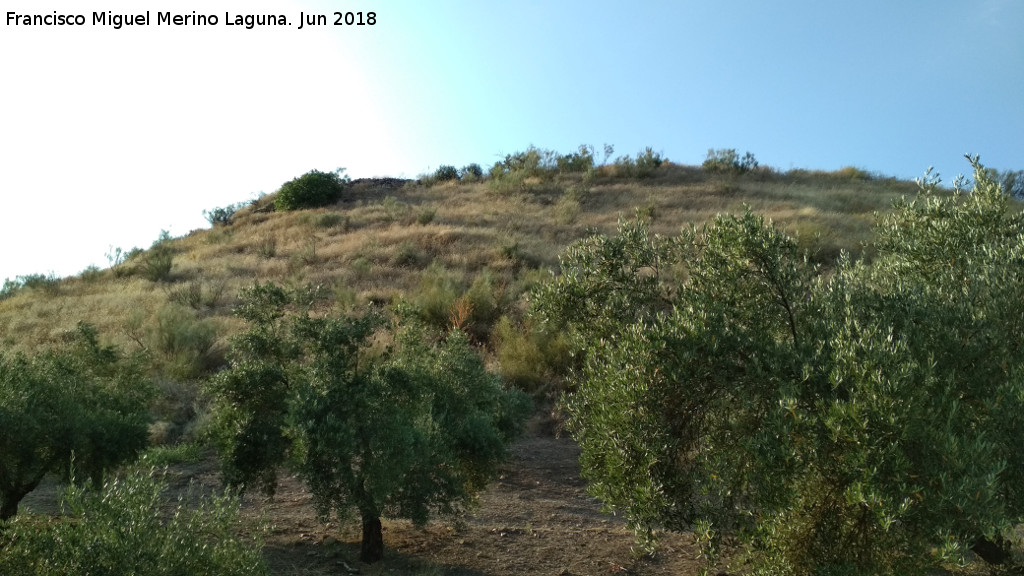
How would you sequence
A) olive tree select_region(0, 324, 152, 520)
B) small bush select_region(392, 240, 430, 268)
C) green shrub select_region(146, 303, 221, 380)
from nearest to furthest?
olive tree select_region(0, 324, 152, 520)
green shrub select_region(146, 303, 221, 380)
small bush select_region(392, 240, 430, 268)

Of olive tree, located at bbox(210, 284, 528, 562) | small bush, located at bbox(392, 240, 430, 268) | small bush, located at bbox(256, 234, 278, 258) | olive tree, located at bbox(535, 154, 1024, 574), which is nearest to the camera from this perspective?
olive tree, located at bbox(535, 154, 1024, 574)

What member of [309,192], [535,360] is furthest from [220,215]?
[535,360]

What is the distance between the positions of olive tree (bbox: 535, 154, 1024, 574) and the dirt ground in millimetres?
2382

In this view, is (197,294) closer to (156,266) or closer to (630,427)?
(156,266)

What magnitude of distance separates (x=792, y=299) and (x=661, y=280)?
126cm

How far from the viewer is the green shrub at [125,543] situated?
444cm

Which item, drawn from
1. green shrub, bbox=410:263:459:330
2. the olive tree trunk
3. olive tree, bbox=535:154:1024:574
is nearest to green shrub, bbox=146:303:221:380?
green shrub, bbox=410:263:459:330

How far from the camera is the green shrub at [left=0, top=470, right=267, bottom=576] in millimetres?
4441

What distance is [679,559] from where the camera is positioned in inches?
348

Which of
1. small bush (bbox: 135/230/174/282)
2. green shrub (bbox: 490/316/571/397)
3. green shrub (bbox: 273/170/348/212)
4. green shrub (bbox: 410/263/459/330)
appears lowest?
green shrub (bbox: 490/316/571/397)

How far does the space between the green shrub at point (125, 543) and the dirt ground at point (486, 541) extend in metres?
3.15

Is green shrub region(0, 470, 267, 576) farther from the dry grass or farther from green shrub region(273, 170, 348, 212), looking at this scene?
green shrub region(273, 170, 348, 212)

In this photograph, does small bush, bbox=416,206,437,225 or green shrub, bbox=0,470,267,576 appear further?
small bush, bbox=416,206,437,225

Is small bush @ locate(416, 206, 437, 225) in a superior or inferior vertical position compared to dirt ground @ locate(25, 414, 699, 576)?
superior
